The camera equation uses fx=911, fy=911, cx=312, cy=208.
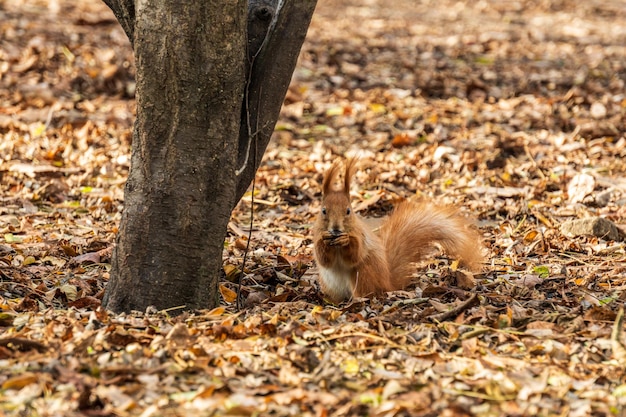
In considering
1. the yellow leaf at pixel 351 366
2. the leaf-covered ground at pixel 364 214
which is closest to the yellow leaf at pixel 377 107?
the leaf-covered ground at pixel 364 214

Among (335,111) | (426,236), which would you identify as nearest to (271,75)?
(426,236)

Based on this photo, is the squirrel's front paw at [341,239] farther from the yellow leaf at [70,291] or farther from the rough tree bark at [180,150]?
the yellow leaf at [70,291]

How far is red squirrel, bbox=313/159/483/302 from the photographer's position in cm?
420

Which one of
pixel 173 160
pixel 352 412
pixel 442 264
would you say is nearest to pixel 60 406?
pixel 352 412

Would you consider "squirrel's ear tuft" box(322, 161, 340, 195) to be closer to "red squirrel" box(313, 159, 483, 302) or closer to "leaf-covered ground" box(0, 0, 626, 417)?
"red squirrel" box(313, 159, 483, 302)

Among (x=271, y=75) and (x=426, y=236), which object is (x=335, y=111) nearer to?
(x=426, y=236)

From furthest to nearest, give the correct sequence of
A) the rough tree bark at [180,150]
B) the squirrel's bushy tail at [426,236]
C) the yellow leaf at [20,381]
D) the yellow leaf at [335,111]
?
the yellow leaf at [335,111], the squirrel's bushy tail at [426,236], the rough tree bark at [180,150], the yellow leaf at [20,381]

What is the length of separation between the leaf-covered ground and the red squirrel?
11 cm

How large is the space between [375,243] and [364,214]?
160cm

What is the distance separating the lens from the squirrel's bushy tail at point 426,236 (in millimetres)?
4559

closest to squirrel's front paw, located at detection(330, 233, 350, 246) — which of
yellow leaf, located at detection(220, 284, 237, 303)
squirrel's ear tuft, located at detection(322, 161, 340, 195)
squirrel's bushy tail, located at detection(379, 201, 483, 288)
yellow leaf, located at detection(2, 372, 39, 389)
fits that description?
squirrel's ear tuft, located at detection(322, 161, 340, 195)

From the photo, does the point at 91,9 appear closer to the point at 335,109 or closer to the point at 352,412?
the point at 335,109

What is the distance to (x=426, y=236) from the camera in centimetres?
459

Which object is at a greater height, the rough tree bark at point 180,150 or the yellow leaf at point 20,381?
the rough tree bark at point 180,150
